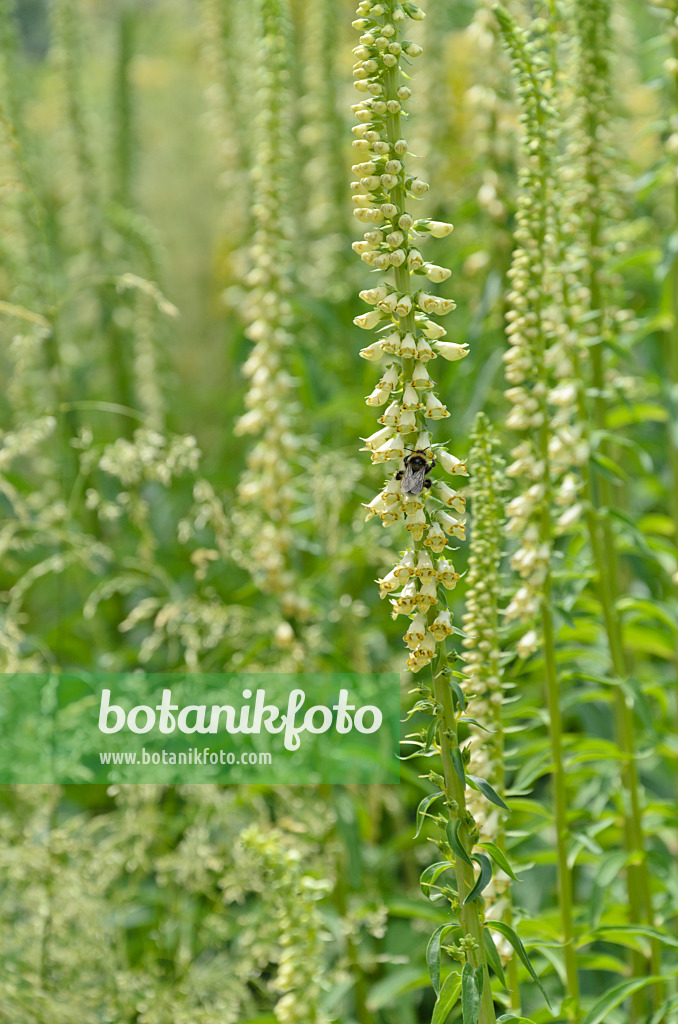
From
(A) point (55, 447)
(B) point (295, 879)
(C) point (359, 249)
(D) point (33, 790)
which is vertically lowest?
(B) point (295, 879)

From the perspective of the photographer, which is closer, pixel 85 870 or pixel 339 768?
pixel 85 870

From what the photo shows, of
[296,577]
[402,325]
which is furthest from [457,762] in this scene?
[296,577]

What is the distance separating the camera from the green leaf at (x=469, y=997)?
143cm

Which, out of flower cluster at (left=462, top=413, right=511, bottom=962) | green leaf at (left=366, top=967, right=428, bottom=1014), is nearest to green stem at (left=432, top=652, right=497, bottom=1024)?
flower cluster at (left=462, top=413, right=511, bottom=962)

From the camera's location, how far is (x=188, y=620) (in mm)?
3006

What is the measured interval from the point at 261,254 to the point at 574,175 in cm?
97

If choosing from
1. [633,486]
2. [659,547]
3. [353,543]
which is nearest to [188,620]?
[353,543]

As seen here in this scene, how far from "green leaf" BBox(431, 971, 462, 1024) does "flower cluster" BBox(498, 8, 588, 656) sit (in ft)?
2.38

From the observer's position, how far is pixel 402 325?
153 cm

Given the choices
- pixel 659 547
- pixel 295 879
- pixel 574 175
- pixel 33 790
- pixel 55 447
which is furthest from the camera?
pixel 55 447

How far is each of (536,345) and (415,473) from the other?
0.73 meters

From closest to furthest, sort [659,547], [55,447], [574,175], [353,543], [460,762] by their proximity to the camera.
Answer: [460,762], [574,175], [659,547], [353,543], [55,447]

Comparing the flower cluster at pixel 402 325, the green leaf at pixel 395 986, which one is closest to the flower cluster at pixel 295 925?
the green leaf at pixel 395 986

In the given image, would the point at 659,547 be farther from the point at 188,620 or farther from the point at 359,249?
A: the point at 359,249
